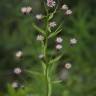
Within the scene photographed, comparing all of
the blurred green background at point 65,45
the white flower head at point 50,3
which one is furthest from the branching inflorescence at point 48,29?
the blurred green background at point 65,45

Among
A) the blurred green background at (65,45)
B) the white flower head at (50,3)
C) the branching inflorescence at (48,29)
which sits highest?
the white flower head at (50,3)

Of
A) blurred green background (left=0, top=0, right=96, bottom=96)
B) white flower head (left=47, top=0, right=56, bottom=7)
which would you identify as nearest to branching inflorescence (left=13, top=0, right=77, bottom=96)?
white flower head (left=47, top=0, right=56, bottom=7)

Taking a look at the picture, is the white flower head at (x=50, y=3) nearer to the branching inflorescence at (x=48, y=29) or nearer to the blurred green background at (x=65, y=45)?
the branching inflorescence at (x=48, y=29)

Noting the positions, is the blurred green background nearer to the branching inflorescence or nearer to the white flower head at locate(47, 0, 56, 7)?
the branching inflorescence

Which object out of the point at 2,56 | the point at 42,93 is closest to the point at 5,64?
the point at 2,56

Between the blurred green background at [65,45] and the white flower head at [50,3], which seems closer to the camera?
the white flower head at [50,3]

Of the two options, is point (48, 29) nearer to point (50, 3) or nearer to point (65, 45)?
point (50, 3)

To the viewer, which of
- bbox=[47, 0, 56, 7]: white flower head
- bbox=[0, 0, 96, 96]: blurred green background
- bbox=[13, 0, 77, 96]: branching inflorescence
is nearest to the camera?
bbox=[47, 0, 56, 7]: white flower head

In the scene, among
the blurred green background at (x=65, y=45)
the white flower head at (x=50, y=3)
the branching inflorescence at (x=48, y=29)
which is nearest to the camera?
the white flower head at (x=50, y=3)
